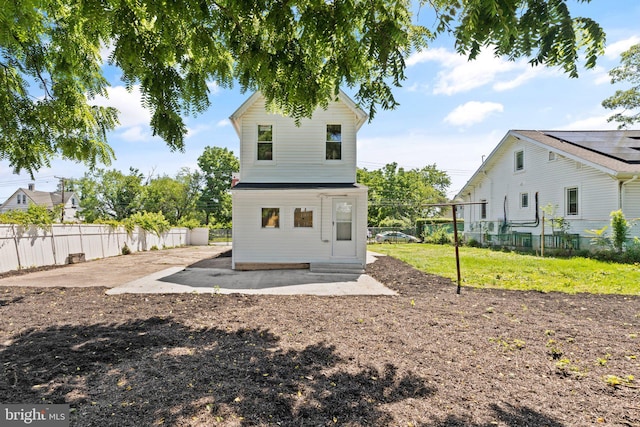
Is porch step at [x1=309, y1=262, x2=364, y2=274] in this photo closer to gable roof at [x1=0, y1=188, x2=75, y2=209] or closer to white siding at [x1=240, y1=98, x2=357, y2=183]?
white siding at [x1=240, y1=98, x2=357, y2=183]

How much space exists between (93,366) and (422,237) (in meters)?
25.2

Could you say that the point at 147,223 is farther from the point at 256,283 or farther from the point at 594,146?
the point at 594,146

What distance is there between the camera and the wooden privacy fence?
10.2 metres

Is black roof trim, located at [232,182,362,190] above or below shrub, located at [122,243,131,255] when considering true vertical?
above

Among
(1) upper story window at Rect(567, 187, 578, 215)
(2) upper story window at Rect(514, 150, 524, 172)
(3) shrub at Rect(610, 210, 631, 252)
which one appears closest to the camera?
(3) shrub at Rect(610, 210, 631, 252)

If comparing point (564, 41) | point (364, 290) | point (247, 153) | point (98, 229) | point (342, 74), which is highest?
point (247, 153)

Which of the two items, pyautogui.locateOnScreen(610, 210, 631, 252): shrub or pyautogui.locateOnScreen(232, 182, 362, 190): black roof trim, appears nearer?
pyautogui.locateOnScreen(232, 182, 362, 190): black roof trim

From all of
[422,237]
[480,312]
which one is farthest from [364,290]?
[422,237]

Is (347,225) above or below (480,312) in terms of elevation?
above

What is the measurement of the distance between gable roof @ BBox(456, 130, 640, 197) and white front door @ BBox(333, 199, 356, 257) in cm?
1121

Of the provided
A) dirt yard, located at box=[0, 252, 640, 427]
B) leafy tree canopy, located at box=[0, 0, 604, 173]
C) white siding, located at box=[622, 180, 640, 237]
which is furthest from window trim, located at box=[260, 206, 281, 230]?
white siding, located at box=[622, 180, 640, 237]

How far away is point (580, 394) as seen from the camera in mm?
2893

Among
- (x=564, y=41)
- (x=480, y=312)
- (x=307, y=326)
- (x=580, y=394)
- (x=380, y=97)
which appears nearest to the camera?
(x=564, y=41)

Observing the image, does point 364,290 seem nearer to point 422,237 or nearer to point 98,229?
point 98,229
